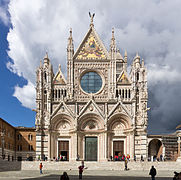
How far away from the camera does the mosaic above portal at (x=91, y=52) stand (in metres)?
42.2

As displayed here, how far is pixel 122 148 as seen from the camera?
39.5 meters

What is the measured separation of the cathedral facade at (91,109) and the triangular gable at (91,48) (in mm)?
167

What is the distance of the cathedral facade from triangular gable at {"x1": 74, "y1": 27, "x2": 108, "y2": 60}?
0.17 m

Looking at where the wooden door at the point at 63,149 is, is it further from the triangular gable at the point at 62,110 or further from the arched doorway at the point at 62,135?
the triangular gable at the point at 62,110

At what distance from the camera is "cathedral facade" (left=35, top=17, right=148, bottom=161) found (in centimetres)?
3869

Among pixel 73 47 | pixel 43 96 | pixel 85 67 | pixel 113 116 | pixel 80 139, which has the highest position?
pixel 73 47

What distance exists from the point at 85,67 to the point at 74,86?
368cm

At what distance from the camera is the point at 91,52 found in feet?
139

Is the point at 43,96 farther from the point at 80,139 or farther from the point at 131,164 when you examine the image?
the point at 131,164

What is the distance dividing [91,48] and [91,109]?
1050 cm

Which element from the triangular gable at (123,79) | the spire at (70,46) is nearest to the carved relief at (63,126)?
the triangular gable at (123,79)

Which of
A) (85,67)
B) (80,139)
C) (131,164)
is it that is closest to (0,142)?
(80,139)

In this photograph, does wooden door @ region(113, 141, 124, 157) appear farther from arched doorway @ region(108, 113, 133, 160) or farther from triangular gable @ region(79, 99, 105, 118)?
triangular gable @ region(79, 99, 105, 118)

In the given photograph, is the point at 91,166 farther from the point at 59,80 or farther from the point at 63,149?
the point at 59,80
